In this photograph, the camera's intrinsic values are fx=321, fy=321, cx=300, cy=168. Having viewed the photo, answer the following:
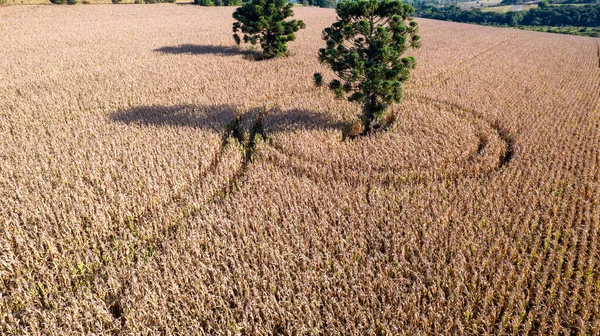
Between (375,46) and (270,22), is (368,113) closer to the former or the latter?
(375,46)

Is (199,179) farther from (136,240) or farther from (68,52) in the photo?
(68,52)

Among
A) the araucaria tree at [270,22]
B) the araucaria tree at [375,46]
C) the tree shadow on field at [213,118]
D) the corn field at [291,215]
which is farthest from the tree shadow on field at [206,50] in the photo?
the araucaria tree at [375,46]

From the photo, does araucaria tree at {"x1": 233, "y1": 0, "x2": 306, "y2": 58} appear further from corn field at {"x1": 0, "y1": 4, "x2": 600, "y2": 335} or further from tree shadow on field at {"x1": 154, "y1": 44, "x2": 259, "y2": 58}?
corn field at {"x1": 0, "y1": 4, "x2": 600, "y2": 335}

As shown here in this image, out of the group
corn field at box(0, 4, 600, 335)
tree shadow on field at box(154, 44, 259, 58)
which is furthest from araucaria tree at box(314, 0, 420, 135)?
tree shadow on field at box(154, 44, 259, 58)

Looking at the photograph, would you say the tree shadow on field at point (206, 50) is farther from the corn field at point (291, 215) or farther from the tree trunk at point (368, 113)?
the tree trunk at point (368, 113)

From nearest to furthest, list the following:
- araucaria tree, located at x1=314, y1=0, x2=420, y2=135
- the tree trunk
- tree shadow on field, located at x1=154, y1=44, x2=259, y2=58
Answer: araucaria tree, located at x1=314, y1=0, x2=420, y2=135 → the tree trunk → tree shadow on field, located at x1=154, y1=44, x2=259, y2=58

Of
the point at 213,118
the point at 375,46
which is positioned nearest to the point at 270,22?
the point at 213,118

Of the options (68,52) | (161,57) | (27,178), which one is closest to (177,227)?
(27,178)
